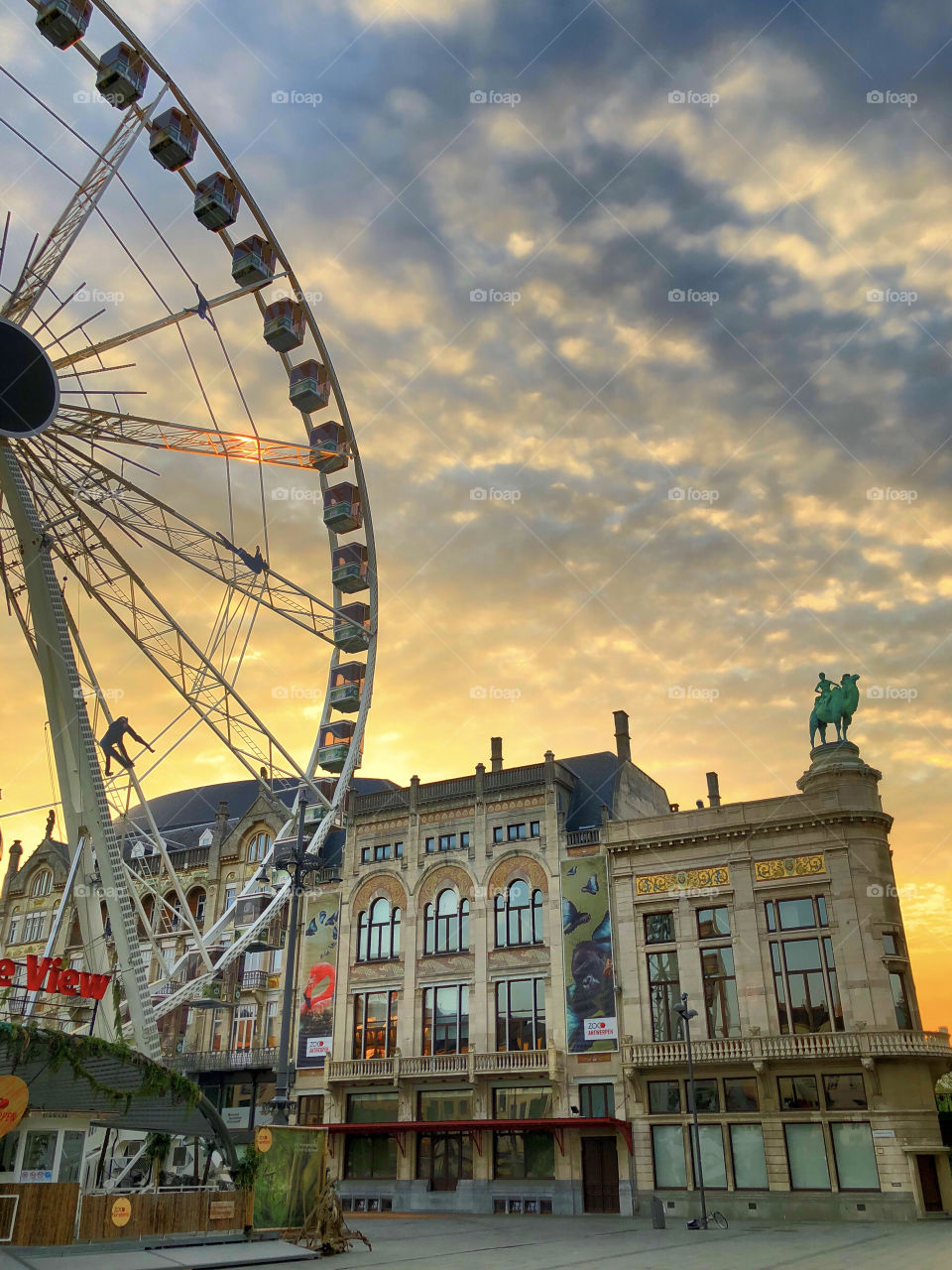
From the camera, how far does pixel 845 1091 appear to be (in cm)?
3784

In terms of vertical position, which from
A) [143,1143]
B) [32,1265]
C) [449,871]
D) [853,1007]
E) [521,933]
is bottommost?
[32,1265]

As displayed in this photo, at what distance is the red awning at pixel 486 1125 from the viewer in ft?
134

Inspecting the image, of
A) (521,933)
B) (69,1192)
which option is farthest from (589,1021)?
(69,1192)

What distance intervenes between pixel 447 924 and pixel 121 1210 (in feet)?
90.5

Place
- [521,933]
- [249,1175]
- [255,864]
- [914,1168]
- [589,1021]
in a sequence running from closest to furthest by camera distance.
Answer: [249,1175], [914,1168], [589,1021], [521,933], [255,864]

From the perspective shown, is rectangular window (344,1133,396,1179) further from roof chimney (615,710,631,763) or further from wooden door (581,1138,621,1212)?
roof chimney (615,710,631,763)

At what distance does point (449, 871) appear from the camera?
50.0 m

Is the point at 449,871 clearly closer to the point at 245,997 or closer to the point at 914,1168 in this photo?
the point at 245,997

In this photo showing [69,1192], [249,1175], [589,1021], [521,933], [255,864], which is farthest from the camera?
[255,864]

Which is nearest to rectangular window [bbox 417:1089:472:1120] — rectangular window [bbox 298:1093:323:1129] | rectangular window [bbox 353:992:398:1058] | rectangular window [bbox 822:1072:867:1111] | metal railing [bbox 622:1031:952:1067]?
rectangular window [bbox 353:992:398:1058]

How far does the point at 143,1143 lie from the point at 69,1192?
4.92 metres

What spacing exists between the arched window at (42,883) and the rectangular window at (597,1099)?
1538 inches

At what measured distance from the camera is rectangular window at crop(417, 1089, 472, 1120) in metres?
44.8

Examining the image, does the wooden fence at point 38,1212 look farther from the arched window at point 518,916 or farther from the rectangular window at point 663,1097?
the arched window at point 518,916
